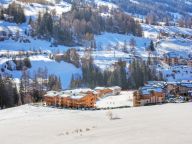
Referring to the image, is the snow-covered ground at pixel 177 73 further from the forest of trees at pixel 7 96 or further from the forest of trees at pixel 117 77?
the forest of trees at pixel 7 96

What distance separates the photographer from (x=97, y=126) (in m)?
33.8

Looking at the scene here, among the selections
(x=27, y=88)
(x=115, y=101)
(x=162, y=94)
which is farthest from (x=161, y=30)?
(x=115, y=101)

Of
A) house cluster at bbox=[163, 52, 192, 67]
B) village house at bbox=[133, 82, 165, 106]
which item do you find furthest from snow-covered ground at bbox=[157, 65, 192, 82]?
village house at bbox=[133, 82, 165, 106]

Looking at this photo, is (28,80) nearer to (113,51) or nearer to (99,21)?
(113,51)

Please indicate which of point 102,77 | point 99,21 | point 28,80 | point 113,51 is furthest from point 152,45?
point 28,80

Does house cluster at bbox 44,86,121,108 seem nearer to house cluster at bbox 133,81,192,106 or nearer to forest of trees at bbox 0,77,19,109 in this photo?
house cluster at bbox 133,81,192,106

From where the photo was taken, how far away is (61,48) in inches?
4055

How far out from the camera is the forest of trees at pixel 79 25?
361ft

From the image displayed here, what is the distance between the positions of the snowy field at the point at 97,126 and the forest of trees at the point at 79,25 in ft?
212

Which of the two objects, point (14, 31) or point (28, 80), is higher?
point (14, 31)

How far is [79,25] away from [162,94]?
68.8 m

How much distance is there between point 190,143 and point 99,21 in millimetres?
103621

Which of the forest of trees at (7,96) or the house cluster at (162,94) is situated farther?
the forest of trees at (7,96)

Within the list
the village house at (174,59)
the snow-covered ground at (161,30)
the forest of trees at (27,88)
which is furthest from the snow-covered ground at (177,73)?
the snow-covered ground at (161,30)
